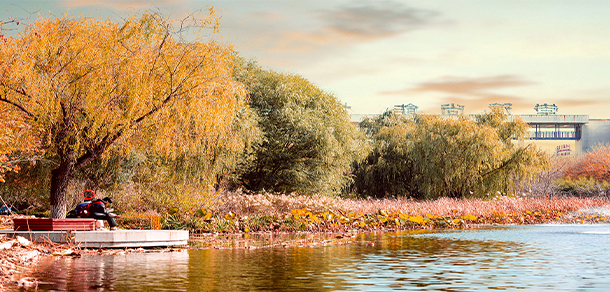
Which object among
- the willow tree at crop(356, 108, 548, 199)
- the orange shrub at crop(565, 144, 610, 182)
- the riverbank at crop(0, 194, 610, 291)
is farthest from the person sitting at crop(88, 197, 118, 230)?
the orange shrub at crop(565, 144, 610, 182)

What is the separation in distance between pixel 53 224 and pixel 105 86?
5.01m

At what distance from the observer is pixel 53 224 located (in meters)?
13.7

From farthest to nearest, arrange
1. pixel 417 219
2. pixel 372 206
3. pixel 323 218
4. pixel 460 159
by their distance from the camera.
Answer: pixel 460 159
pixel 372 206
pixel 417 219
pixel 323 218

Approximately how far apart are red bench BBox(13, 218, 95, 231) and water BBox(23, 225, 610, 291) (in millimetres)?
2074

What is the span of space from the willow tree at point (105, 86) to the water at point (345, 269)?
5691 millimetres

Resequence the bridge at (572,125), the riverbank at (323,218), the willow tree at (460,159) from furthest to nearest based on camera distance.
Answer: the bridge at (572,125) < the willow tree at (460,159) < the riverbank at (323,218)

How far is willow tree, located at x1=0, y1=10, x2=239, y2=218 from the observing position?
1661 centimetres

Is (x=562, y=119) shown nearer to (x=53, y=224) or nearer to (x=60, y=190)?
(x=60, y=190)

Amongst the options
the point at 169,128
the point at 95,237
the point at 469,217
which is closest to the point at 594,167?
the point at 469,217

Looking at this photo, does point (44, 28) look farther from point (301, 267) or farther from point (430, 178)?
point (430, 178)

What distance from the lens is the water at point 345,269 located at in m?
7.93

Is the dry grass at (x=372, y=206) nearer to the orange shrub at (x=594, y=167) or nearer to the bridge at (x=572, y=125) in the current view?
the orange shrub at (x=594, y=167)

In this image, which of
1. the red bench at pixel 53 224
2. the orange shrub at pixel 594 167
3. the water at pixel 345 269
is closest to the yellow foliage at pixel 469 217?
the water at pixel 345 269

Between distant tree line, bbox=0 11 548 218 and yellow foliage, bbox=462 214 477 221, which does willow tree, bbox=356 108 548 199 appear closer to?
distant tree line, bbox=0 11 548 218
